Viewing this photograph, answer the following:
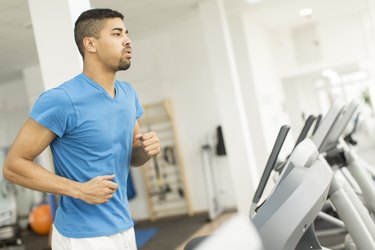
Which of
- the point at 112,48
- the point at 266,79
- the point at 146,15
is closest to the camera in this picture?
the point at 112,48

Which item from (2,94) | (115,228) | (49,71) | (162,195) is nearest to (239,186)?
(162,195)

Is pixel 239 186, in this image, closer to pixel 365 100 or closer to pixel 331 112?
pixel 331 112

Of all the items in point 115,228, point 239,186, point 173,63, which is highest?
point 173,63

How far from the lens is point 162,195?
7.89m

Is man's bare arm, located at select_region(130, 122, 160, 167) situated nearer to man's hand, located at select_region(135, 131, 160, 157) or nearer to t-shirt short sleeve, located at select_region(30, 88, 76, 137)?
man's hand, located at select_region(135, 131, 160, 157)

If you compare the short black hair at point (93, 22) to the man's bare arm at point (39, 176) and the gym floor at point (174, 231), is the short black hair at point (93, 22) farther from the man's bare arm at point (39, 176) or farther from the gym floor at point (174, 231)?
the gym floor at point (174, 231)

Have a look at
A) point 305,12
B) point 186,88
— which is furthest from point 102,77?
point 305,12

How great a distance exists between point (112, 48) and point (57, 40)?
78.4 inches

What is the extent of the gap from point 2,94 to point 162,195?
410 cm

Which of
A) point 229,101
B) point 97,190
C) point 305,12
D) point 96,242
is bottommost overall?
point 96,242

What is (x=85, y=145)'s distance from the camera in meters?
1.62

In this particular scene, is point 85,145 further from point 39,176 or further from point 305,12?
point 305,12

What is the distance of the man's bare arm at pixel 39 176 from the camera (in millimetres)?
1512

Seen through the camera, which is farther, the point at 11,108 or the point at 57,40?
the point at 11,108
